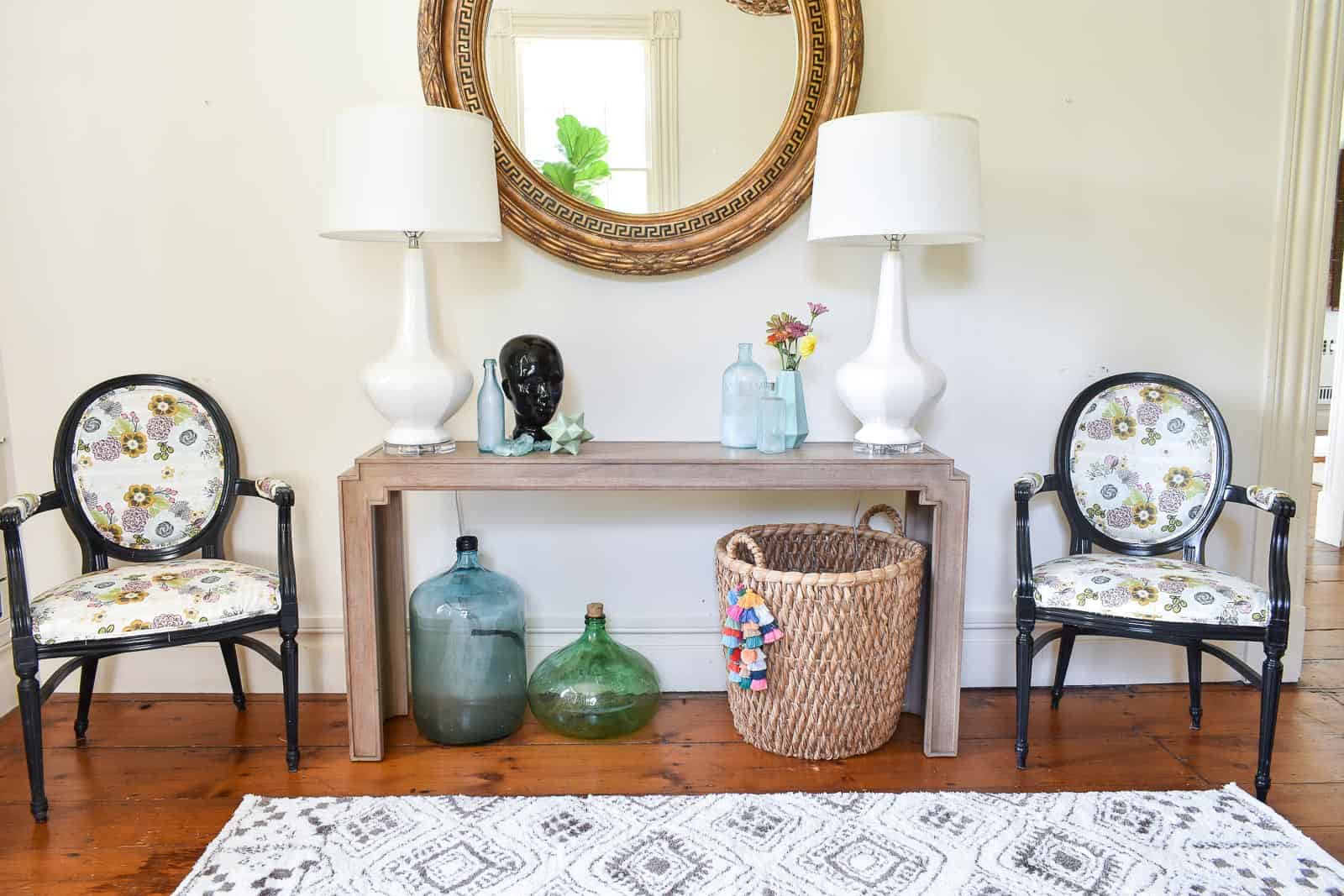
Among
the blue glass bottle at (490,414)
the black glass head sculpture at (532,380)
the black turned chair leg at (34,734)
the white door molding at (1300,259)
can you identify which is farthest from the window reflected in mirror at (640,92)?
the black turned chair leg at (34,734)

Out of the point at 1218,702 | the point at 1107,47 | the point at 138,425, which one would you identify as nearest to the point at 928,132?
the point at 1107,47

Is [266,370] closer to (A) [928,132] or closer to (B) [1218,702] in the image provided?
(A) [928,132]

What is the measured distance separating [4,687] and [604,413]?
170cm

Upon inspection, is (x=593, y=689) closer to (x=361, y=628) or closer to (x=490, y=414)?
(x=361, y=628)

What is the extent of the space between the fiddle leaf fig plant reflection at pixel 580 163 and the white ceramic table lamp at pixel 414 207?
24 centimetres

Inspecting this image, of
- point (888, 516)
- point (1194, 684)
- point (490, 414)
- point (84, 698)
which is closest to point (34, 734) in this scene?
point (84, 698)

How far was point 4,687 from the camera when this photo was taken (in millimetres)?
2383

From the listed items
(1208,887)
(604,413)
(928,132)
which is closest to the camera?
(1208,887)

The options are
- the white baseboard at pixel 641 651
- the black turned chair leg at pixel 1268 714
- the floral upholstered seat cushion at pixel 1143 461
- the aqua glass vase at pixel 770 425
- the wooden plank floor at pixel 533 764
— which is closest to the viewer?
the wooden plank floor at pixel 533 764

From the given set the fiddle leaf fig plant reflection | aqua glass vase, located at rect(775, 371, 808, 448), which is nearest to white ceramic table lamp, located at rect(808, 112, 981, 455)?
aqua glass vase, located at rect(775, 371, 808, 448)

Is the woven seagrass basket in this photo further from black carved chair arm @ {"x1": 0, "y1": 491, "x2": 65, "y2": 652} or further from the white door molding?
black carved chair arm @ {"x1": 0, "y1": 491, "x2": 65, "y2": 652}

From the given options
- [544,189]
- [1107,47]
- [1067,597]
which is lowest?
[1067,597]

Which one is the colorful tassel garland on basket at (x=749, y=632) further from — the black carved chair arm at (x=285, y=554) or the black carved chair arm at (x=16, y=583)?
the black carved chair arm at (x=16, y=583)

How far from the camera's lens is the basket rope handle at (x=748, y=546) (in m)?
2.12
